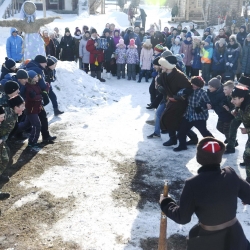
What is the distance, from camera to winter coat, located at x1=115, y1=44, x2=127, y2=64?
46.8 ft

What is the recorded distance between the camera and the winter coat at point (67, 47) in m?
14.6

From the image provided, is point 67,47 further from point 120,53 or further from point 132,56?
point 132,56

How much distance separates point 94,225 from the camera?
4824 mm

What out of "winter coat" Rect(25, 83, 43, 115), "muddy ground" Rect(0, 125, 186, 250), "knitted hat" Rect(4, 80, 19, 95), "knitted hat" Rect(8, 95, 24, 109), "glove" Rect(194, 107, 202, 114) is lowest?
"muddy ground" Rect(0, 125, 186, 250)

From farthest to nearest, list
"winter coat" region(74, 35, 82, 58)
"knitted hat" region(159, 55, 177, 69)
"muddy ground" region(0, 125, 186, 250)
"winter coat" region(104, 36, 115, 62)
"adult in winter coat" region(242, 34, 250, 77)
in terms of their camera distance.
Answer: "winter coat" region(74, 35, 82, 58) < "winter coat" region(104, 36, 115, 62) < "adult in winter coat" region(242, 34, 250, 77) < "knitted hat" region(159, 55, 177, 69) < "muddy ground" region(0, 125, 186, 250)

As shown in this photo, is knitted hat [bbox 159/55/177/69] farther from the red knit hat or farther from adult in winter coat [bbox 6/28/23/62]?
adult in winter coat [bbox 6/28/23/62]

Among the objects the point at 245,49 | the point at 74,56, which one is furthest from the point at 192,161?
the point at 74,56

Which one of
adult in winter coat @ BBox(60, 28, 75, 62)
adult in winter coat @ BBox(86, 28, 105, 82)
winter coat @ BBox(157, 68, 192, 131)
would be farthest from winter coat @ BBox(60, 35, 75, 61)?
winter coat @ BBox(157, 68, 192, 131)

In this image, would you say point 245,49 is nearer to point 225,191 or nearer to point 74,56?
point 74,56

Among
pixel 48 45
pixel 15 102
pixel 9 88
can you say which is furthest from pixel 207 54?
pixel 15 102

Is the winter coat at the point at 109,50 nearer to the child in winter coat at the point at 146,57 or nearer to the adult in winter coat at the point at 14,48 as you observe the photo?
the child in winter coat at the point at 146,57

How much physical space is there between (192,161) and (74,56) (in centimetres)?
978

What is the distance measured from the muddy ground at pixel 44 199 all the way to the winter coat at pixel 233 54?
7.82 meters

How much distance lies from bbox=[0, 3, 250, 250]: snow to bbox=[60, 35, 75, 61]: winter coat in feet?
10.2
